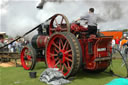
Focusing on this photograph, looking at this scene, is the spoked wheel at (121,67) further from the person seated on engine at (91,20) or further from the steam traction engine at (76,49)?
the person seated on engine at (91,20)

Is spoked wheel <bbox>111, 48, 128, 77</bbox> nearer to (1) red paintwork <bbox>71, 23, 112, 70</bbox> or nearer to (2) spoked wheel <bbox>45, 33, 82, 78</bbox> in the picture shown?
(1) red paintwork <bbox>71, 23, 112, 70</bbox>

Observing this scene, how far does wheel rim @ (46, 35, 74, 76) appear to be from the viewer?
4.59 meters

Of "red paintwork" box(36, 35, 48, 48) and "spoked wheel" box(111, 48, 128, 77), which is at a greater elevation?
"red paintwork" box(36, 35, 48, 48)

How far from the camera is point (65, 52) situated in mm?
4547

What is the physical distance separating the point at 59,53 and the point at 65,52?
241mm

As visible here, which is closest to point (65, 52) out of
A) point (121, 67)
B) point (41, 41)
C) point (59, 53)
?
point (59, 53)

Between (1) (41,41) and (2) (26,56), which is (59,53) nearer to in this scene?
(1) (41,41)

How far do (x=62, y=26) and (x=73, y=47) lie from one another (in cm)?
133

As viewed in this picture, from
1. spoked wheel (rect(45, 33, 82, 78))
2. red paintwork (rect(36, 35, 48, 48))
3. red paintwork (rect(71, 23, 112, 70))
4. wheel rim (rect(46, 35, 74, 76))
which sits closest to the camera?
spoked wheel (rect(45, 33, 82, 78))

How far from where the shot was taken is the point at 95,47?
4.36 meters

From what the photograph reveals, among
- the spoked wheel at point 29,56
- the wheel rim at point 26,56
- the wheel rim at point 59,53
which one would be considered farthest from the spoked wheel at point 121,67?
the wheel rim at point 26,56

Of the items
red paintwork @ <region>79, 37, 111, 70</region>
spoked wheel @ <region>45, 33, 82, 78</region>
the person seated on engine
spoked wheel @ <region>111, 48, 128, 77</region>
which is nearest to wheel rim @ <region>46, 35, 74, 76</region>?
spoked wheel @ <region>45, 33, 82, 78</region>

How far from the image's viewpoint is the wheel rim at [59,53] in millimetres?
4590

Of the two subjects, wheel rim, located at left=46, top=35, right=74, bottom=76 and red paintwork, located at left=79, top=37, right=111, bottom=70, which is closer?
red paintwork, located at left=79, top=37, right=111, bottom=70
